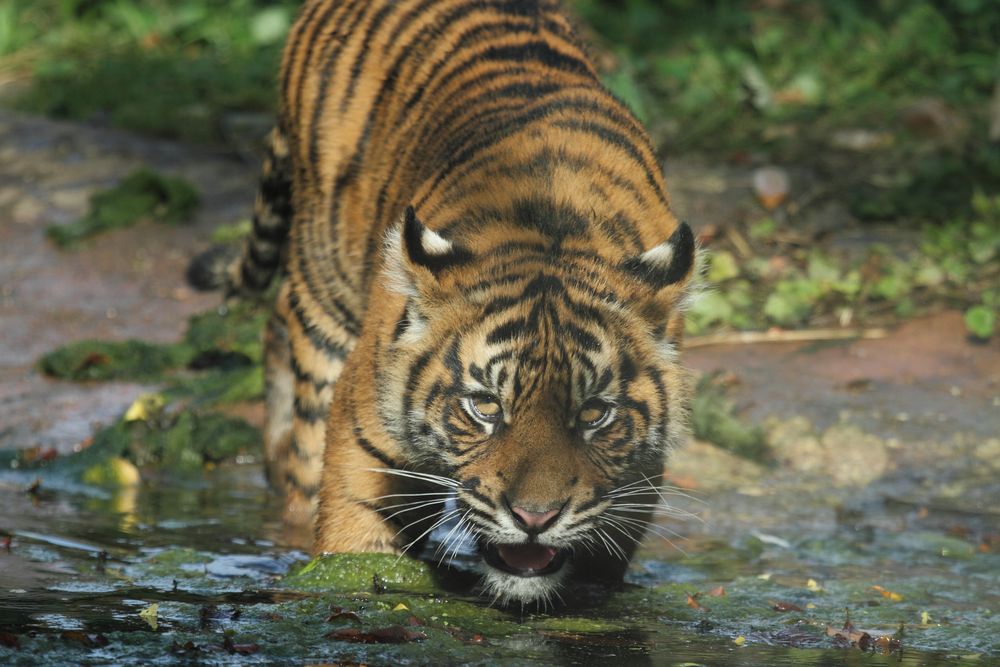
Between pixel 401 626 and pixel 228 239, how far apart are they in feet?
14.3

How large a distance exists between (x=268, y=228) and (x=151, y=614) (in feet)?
8.40

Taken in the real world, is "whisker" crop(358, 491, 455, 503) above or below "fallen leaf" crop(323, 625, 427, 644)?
above

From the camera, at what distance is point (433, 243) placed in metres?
3.66

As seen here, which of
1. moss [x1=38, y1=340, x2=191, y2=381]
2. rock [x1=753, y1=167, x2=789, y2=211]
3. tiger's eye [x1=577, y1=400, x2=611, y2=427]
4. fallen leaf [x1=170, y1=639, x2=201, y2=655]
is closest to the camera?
fallen leaf [x1=170, y1=639, x2=201, y2=655]

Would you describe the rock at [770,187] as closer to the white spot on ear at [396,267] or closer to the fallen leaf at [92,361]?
the fallen leaf at [92,361]

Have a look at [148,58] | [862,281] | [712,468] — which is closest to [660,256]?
[712,468]

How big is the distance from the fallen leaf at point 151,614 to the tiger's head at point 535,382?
77 centimetres

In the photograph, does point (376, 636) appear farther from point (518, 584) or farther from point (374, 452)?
point (374, 452)

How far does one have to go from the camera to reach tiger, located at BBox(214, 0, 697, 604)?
139 inches

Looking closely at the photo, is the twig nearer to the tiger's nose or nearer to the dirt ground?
the dirt ground

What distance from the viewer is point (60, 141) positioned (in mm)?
8742

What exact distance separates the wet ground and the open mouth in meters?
0.15

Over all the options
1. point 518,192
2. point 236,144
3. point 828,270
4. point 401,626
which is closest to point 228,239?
point 236,144

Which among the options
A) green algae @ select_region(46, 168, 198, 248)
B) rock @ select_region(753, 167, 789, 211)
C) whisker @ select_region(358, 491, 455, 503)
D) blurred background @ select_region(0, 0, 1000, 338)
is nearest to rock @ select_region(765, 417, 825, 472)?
blurred background @ select_region(0, 0, 1000, 338)
